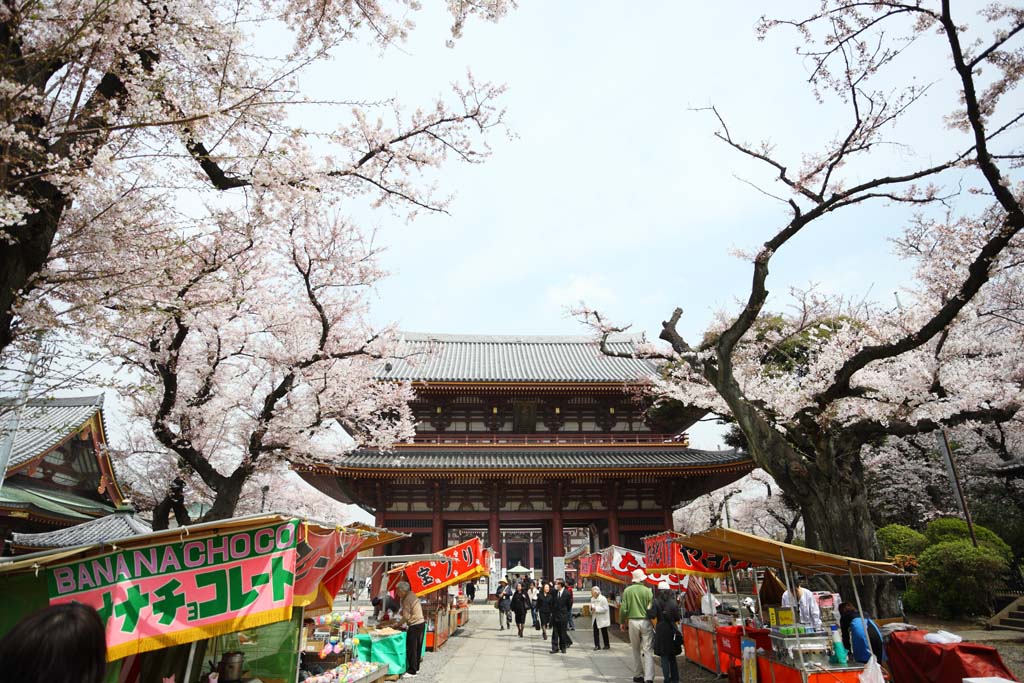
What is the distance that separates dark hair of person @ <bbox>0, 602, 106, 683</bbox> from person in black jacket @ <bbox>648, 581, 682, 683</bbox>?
824 centimetres

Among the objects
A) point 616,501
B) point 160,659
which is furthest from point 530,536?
point 160,659

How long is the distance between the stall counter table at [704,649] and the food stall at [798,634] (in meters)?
0.94

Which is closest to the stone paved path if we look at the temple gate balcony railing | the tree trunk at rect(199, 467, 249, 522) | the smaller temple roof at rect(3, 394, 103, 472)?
the tree trunk at rect(199, 467, 249, 522)

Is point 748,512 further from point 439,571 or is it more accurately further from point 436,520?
point 439,571

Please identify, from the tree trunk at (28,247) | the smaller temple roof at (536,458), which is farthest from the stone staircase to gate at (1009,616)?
the tree trunk at (28,247)

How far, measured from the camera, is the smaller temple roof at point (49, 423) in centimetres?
1553

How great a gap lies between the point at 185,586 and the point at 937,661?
783cm

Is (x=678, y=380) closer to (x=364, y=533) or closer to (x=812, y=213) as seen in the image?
(x=812, y=213)

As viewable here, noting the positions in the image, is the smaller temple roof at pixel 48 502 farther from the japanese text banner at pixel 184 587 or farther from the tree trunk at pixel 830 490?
the tree trunk at pixel 830 490

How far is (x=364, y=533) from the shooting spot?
710 cm

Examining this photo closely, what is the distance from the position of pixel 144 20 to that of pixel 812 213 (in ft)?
32.9

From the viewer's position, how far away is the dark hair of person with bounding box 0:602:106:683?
6.54 ft

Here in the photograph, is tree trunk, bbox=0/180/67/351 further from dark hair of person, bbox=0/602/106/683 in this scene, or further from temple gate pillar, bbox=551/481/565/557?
temple gate pillar, bbox=551/481/565/557

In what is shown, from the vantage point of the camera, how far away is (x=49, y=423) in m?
19.4
